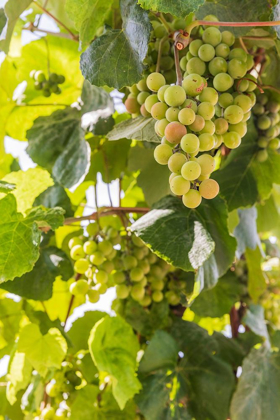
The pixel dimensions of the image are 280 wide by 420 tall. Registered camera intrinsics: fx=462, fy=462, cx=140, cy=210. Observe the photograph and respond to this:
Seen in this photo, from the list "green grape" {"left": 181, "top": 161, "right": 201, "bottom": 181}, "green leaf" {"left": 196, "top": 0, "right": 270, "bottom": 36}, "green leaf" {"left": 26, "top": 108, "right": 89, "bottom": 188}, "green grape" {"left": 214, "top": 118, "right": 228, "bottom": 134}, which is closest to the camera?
"green grape" {"left": 181, "top": 161, "right": 201, "bottom": 181}

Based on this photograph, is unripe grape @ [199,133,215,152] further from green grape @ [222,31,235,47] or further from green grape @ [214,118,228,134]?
green grape @ [222,31,235,47]

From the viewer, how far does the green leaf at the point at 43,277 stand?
0.82 m

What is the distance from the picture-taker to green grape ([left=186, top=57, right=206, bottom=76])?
59 cm

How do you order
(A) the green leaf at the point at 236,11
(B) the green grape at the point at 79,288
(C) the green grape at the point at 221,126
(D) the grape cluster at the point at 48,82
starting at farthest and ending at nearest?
(D) the grape cluster at the point at 48,82
(B) the green grape at the point at 79,288
(A) the green leaf at the point at 236,11
(C) the green grape at the point at 221,126

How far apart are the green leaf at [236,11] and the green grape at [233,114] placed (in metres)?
0.15

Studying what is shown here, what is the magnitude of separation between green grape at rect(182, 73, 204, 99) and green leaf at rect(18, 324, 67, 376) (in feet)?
1.90

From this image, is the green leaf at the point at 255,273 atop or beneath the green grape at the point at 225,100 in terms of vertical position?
beneath

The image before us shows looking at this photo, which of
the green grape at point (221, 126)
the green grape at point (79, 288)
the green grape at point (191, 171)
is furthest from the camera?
the green grape at point (79, 288)

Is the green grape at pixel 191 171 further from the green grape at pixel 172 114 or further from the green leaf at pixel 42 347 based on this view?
the green leaf at pixel 42 347

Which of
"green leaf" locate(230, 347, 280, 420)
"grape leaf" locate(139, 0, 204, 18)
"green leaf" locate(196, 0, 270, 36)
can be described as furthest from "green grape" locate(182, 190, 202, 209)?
"green leaf" locate(230, 347, 280, 420)

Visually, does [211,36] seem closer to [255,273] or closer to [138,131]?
[138,131]

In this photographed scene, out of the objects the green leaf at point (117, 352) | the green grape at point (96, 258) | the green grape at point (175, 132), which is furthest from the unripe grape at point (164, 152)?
the green leaf at point (117, 352)

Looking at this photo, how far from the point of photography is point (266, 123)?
2.83 feet

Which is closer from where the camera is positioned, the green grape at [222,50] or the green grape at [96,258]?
the green grape at [222,50]
